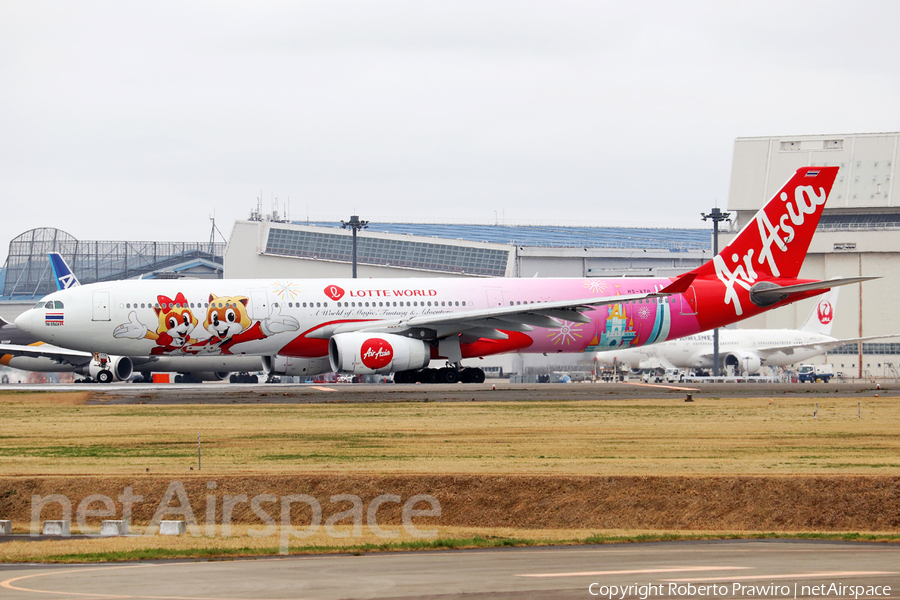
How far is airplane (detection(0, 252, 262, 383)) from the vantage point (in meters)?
49.9

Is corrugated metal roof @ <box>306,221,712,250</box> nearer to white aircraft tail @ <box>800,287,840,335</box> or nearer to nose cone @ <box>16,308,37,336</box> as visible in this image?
white aircraft tail @ <box>800,287,840,335</box>

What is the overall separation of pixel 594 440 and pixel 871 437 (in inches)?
245

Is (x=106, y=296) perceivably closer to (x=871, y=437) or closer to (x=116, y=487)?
(x=116, y=487)

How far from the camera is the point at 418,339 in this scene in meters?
38.8

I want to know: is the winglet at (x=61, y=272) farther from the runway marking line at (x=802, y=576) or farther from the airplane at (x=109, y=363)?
the runway marking line at (x=802, y=576)

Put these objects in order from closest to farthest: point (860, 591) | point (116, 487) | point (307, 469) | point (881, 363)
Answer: point (860, 591)
point (116, 487)
point (307, 469)
point (881, 363)

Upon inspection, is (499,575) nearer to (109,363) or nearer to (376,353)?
(376,353)

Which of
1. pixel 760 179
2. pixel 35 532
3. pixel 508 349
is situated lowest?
pixel 35 532

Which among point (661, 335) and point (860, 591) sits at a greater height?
point (661, 335)

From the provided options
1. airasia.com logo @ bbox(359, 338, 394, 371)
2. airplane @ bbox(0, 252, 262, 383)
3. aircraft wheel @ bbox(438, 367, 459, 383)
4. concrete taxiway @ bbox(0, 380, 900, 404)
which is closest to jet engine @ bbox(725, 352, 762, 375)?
concrete taxiway @ bbox(0, 380, 900, 404)

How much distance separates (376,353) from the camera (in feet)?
121

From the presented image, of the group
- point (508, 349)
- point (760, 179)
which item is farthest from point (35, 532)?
point (760, 179)

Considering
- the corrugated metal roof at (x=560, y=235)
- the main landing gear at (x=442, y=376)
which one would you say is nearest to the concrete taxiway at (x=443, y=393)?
the main landing gear at (x=442, y=376)

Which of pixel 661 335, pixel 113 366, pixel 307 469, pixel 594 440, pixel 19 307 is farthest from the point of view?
pixel 19 307
